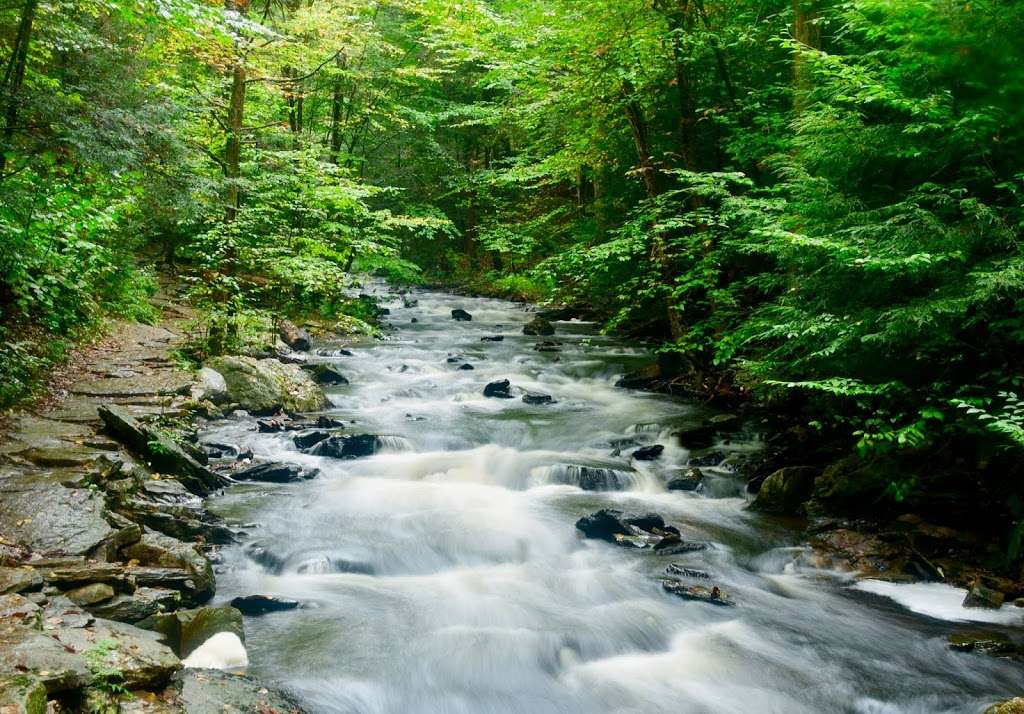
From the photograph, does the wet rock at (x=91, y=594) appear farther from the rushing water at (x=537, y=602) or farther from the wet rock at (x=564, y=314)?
the wet rock at (x=564, y=314)

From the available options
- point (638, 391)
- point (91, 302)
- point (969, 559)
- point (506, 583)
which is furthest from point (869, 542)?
point (91, 302)

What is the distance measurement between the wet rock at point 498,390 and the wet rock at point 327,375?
8.96 feet

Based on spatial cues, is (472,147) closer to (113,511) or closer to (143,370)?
(143,370)

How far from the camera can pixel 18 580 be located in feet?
13.5

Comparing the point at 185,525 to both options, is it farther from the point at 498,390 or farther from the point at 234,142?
the point at 234,142

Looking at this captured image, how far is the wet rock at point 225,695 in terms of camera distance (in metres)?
3.77

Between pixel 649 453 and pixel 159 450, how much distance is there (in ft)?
20.6

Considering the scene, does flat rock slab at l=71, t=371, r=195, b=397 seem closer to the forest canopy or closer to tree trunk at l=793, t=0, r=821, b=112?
the forest canopy

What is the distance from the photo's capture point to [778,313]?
24.9 feet

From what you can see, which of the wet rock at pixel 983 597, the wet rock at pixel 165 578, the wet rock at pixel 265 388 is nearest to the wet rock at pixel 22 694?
the wet rock at pixel 165 578

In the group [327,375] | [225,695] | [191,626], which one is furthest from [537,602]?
Result: [327,375]

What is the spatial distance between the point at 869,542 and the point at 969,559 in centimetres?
87

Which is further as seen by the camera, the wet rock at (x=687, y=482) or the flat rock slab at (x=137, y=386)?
the wet rock at (x=687, y=482)

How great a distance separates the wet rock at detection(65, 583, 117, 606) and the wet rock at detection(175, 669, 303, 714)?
79cm
